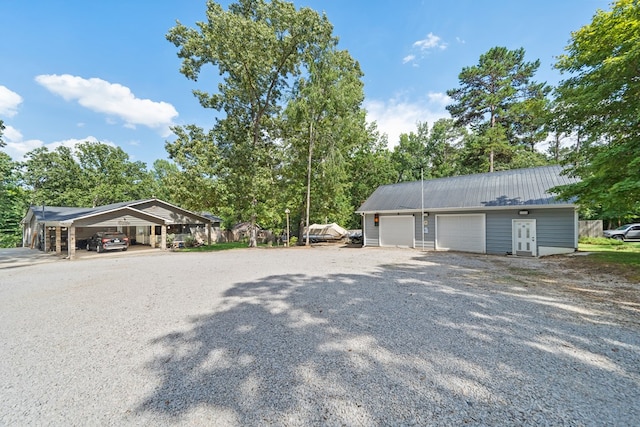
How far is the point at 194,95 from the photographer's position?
61.5 feet

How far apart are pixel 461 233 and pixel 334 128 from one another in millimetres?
11190

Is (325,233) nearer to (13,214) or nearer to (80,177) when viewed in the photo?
(80,177)

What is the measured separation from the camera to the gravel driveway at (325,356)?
2186 millimetres

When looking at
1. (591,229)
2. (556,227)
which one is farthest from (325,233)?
(591,229)

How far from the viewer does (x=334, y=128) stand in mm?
19297

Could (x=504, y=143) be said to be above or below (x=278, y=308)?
above

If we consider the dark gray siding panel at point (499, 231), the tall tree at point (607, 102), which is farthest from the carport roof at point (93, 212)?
the tall tree at point (607, 102)

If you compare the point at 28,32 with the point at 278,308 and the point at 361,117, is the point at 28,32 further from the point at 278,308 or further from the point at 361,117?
the point at 361,117

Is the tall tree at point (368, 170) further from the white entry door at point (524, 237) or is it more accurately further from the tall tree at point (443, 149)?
the white entry door at point (524, 237)

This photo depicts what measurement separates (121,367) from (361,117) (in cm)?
2241

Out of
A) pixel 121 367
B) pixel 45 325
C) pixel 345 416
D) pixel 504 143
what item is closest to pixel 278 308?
pixel 121 367

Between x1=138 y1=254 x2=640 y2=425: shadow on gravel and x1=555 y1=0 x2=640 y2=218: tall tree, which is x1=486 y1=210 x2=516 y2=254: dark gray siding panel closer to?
x1=555 y1=0 x2=640 y2=218: tall tree

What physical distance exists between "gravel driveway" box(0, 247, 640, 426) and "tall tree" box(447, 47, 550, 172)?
73.8 ft

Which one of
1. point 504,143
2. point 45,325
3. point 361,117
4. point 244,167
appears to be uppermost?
point 361,117
